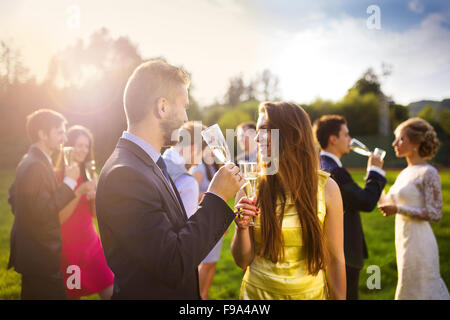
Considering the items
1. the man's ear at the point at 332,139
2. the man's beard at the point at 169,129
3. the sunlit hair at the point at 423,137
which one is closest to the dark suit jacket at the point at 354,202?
the man's ear at the point at 332,139

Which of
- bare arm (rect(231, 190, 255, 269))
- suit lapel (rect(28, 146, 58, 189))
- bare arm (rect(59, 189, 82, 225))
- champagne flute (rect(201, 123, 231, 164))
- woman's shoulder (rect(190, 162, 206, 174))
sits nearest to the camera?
champagne flute (rect(201, 123, 231, 164))

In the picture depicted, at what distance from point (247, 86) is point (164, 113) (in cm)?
6525

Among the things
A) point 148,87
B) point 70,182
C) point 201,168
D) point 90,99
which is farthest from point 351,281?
point 90,99

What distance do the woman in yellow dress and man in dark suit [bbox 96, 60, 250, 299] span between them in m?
0.60

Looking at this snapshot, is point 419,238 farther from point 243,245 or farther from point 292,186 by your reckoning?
point 243,245

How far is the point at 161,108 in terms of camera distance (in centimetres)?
193

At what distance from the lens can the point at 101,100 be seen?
21.9m

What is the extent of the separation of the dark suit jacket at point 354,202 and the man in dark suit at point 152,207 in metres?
2.15

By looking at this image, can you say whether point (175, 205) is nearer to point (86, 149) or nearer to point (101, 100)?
point (86, 149)

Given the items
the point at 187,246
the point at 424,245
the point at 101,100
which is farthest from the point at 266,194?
the point at 101,100

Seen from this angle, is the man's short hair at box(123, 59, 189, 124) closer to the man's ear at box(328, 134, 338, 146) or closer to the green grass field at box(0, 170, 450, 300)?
the man's ear at box(328, 134, 338, 146)

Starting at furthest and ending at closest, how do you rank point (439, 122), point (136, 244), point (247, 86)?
point (247, 86)
point (439, 122)
point (136, 244)

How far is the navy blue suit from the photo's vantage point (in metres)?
3.48

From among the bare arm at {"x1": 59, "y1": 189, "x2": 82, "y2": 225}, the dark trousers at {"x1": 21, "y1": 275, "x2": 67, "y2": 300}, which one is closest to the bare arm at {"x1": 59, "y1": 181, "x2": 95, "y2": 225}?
the bare arm at {"x1": 59, "y1": 189, "x2": 82, "y2": 225}
